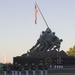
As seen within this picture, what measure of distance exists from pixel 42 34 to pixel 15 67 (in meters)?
39.7

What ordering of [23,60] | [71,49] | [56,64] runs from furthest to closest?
[71,49] < [23,60] < [56,64]

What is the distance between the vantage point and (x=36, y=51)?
6794 cm

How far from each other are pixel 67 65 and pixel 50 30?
979cm

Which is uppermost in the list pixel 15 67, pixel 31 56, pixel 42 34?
pixel 42 34

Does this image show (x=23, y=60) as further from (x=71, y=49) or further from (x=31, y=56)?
(x=71, y=49)

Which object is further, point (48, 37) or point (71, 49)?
point (71, 49)

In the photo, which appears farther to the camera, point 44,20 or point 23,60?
point 44,20

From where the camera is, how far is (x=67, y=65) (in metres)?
60.1

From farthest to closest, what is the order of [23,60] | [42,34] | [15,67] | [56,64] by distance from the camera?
[42,34] → [23,60] → [56,64] → [15,67]

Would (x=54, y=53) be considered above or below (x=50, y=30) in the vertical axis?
below

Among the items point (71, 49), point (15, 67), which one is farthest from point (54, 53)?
point (71, 49)

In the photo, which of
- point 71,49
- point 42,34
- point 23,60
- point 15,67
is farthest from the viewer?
point 71,49

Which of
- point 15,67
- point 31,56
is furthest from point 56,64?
point 15,67

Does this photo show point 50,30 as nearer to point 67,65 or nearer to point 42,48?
point 42,48
